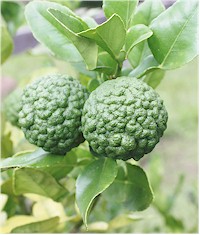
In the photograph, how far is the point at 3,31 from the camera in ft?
A: 4.26

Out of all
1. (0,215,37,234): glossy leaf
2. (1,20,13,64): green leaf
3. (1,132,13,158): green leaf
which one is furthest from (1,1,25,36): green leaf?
(0,215,37,234): glossy leaf

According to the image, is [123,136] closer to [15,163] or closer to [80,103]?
[80,103]

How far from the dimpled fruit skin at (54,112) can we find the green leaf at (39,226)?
273mm

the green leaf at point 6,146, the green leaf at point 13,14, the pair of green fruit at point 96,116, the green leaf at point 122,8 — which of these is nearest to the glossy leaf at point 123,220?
the green leaf at point 6,146

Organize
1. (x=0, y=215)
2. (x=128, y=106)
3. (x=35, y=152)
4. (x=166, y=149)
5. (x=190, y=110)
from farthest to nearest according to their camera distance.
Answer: (x=190, y=110), (x=166, y=149), (x=0, y=215), (x=35, y=152), (x=128, y=106)

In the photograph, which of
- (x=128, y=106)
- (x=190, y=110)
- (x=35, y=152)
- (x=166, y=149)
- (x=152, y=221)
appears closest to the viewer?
(x=128, y=106)

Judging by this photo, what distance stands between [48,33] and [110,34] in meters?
0.16

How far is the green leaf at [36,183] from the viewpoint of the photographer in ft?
3.34

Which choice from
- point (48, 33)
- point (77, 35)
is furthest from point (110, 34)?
point (48, 33)

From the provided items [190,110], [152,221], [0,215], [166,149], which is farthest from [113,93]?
[190,110]

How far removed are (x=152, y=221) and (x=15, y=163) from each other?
2.20 metres

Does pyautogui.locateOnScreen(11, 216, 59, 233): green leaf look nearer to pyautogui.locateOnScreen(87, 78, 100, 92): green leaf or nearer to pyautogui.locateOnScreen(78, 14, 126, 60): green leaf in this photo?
pyautogui.locateOnScreen(87, 78, 100, 92): green leaf

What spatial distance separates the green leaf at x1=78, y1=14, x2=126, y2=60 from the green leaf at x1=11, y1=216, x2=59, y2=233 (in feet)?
1.37

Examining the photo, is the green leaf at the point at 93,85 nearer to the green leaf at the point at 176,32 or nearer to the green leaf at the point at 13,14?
the green leaf at the point at 176,32
